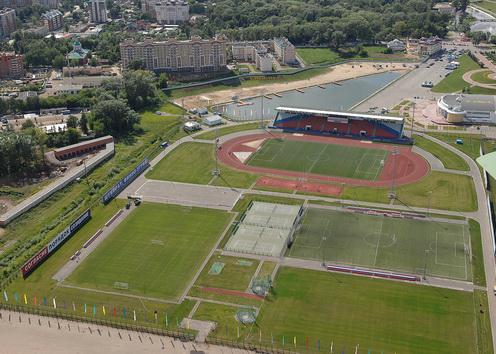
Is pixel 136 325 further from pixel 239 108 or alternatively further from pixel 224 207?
pixel 239 108

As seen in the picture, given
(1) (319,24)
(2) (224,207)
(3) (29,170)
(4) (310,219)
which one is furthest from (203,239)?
(1) (319,24)

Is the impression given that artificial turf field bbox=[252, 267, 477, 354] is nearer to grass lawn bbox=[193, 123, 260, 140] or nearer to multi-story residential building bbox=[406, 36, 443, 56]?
grass lawn bbox=[193, 123, 260, 140]

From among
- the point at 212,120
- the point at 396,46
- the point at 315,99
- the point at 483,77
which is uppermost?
the point at 396,46

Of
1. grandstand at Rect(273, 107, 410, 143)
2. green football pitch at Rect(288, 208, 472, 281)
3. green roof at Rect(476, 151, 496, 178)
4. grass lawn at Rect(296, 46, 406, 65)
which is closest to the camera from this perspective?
green football pitch at Rect(288, 208, 472, 281)

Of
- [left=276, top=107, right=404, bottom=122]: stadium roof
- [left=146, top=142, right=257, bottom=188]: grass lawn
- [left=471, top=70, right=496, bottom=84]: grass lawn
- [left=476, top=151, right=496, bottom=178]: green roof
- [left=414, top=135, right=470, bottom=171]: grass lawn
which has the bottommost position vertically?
[left=146, top=142, right=257, bottom=188]: grass lawn

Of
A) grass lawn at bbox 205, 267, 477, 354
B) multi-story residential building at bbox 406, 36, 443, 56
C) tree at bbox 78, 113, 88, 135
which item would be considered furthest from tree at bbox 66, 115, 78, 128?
multi-story residential building at bbox 406, 36, 443, 56

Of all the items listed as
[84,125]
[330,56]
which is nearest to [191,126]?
[84,125]

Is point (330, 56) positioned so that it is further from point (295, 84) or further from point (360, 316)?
point (360, 316)
